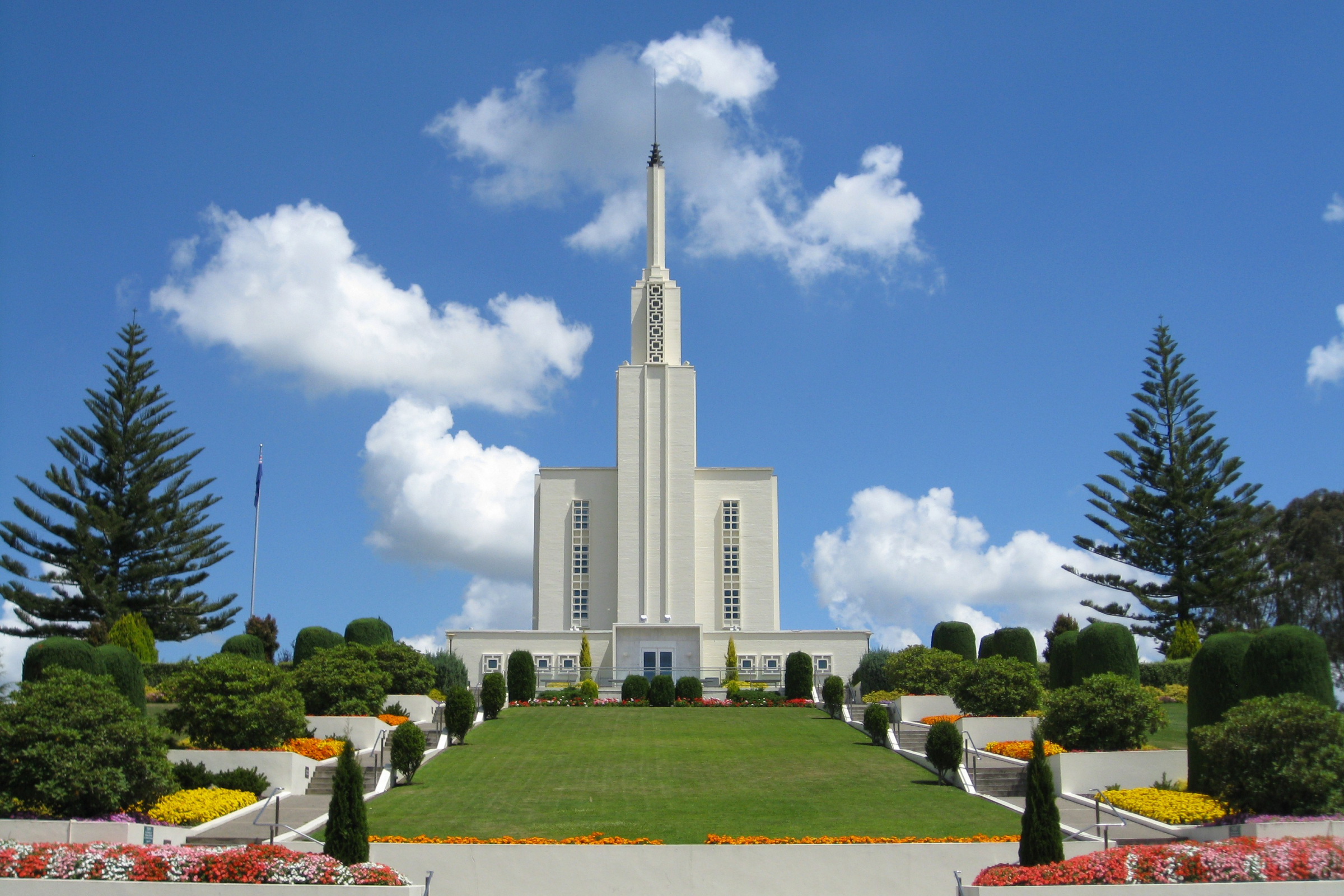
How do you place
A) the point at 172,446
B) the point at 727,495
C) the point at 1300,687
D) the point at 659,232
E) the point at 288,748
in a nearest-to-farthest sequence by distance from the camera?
the point at 1300,687 → the point at 288,748 → the point at 172,446 → the point at 727,495 → the point at 659,232

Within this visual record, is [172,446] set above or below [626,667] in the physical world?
above

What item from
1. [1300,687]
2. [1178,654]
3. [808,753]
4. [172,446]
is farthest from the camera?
[172,446]

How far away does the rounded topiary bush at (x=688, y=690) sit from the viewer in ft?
102

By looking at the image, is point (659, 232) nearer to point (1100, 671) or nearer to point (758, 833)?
point (1100, 671)

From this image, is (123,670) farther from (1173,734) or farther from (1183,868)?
(1173,734)

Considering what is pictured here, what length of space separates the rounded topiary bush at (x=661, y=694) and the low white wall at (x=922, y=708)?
748cm

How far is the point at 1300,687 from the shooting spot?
15.3 meters

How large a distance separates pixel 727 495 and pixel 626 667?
26.3 ft

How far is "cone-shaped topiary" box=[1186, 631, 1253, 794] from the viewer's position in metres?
16.2

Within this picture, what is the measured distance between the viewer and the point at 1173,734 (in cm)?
2244

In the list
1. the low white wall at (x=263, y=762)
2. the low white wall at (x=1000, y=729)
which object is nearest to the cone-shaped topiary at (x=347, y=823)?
the low white wall at (x=263, y=762)

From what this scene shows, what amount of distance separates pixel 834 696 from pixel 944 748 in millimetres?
9823

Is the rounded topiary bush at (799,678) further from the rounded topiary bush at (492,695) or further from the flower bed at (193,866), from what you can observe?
the flower bed at (193,866)

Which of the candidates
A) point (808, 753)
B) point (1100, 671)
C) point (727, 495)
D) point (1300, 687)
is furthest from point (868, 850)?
point (727, 495)
